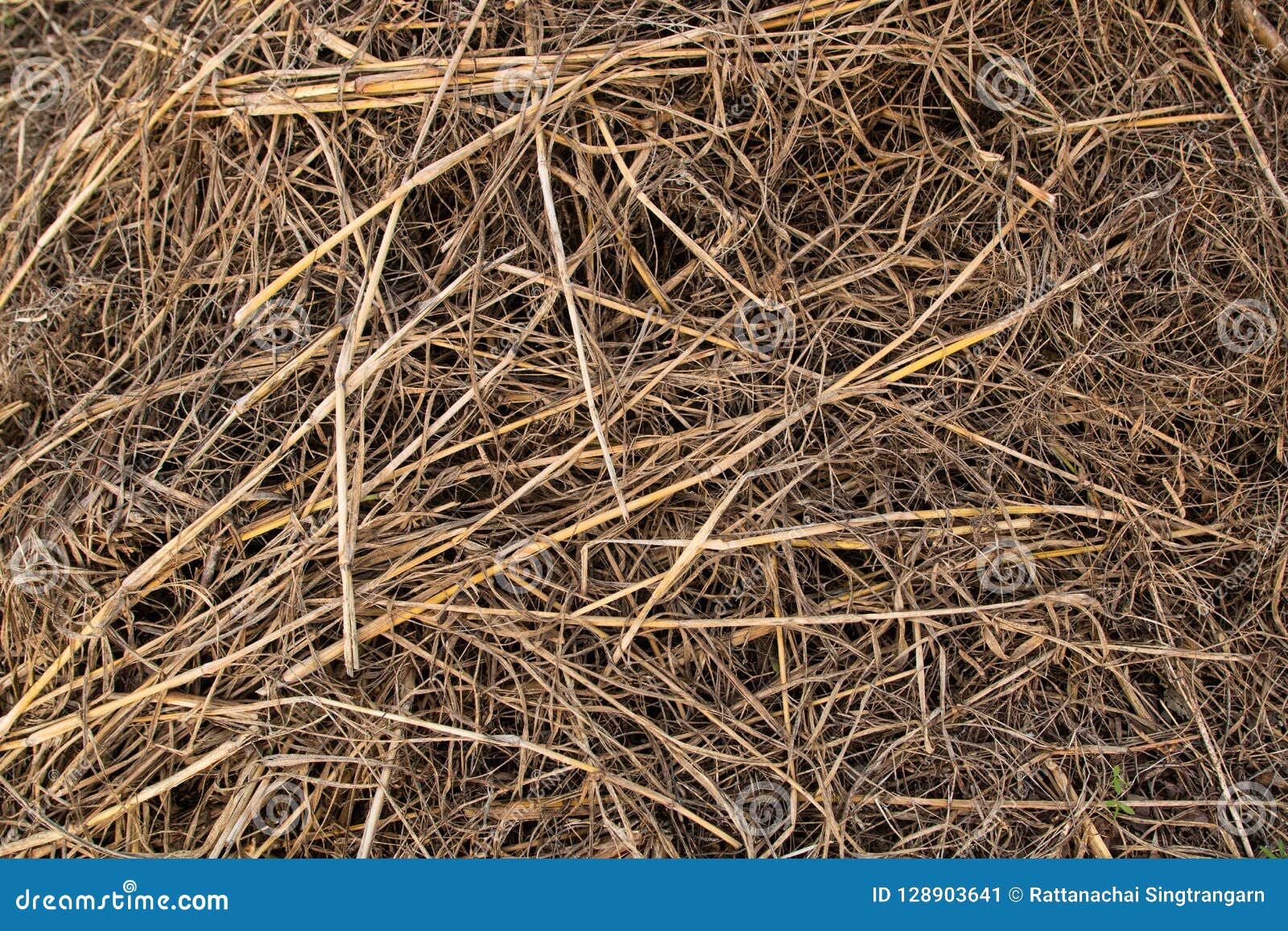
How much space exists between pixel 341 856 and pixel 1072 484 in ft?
4.98

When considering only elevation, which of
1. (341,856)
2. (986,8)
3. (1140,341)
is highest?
(986,8)

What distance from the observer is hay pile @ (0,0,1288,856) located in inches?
59.9

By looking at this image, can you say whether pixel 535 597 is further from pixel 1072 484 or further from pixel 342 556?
pixel 1072 484

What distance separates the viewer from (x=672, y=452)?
5.08 feet

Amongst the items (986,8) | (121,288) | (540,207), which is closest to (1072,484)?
(986,8)

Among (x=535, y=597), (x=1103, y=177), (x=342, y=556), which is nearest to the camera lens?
(x=342, y=556)

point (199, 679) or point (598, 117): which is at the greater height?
point (598, 117)

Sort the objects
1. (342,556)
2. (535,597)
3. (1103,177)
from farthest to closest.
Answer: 1. (1103,177)
2. (535,597)
3. (342,556)

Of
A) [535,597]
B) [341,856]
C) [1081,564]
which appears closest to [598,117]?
[535,597]

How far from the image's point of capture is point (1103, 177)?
A: 1.67 m

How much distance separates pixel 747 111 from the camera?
5.35 feet

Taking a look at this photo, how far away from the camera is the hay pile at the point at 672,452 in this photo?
1521 mm

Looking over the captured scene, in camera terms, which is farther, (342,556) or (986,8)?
(986,8)

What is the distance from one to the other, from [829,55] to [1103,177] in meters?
0.60
